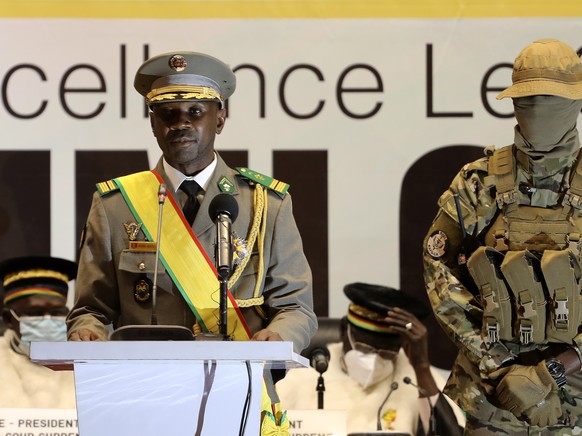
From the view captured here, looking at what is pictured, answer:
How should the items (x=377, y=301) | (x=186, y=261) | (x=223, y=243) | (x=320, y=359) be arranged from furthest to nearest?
1. (x=377, y=301)
2. (x=320, y=359)
3. (x=186, y=261)
4. (x=223, y=243)

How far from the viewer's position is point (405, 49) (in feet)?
20.8

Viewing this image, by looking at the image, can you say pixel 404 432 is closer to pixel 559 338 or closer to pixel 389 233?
Result: pixel 389 233

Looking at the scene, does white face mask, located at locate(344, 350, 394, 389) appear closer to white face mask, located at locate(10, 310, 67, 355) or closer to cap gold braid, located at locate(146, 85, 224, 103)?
white face mask, located at locate(10, 310, 67, 355)

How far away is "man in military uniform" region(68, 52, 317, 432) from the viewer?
12.9 ft

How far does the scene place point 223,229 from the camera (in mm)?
3346

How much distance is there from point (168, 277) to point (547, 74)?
154cm

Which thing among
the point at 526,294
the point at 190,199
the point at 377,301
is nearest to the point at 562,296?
the point at 526,294

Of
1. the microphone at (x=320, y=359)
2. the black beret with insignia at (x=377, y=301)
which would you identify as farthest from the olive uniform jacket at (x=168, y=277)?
the black beret with insignia at (x=377, y=301)

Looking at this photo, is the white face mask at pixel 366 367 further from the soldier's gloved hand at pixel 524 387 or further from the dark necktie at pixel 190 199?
the dark necktie at pixel 190 199

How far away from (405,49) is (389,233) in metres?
0.99

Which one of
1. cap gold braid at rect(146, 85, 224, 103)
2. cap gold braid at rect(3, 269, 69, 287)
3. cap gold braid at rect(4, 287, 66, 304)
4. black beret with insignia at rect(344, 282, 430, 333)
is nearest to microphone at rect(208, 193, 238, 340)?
cap gold braid at rect(146, 85, 224, 103)

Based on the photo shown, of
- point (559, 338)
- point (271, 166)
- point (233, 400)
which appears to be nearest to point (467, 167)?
point (559, 338)

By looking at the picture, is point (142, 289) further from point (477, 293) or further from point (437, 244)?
point (477, 293)

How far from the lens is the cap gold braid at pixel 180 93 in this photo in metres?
4.07
